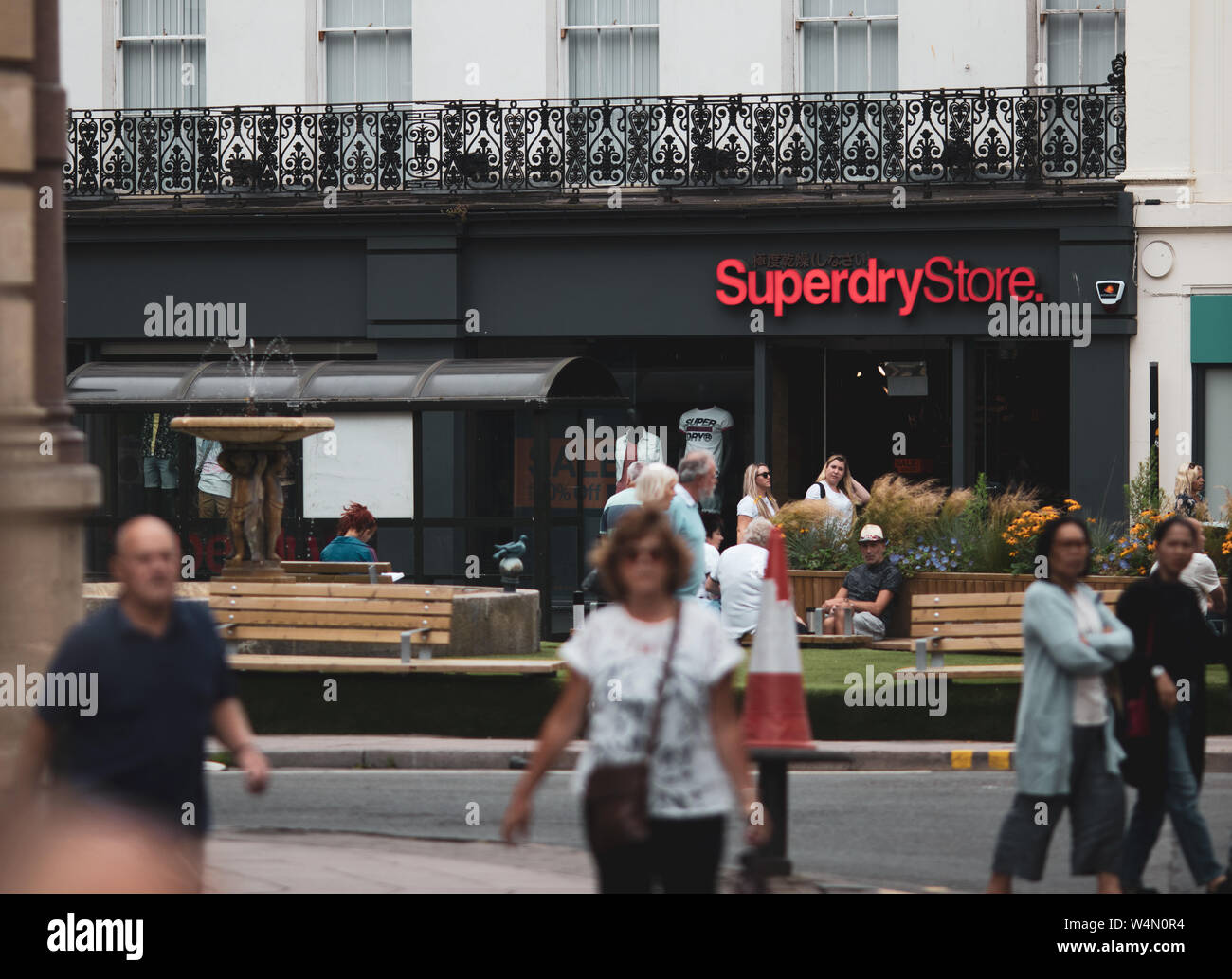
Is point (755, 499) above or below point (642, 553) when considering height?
below

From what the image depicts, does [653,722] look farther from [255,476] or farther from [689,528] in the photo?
[255,476]

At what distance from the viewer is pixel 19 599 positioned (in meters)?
6.37

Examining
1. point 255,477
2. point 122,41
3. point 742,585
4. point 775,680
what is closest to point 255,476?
point 255,477

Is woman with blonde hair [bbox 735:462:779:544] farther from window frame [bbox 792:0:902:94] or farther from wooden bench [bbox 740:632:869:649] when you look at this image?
window frame [bbox 792:0:902:94]

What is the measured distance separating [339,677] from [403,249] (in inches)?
408

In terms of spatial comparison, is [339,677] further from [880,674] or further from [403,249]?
[403,249]

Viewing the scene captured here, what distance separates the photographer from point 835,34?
23.1 meters

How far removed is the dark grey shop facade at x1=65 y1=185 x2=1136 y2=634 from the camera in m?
21.7

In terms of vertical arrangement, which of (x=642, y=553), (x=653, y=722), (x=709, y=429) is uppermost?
(x=709, y=429)

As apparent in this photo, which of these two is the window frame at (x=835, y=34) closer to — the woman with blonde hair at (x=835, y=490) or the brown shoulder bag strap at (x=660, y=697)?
the woman with blonde hair at (x=835, y=490)

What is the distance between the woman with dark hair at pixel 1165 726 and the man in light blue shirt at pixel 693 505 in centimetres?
334

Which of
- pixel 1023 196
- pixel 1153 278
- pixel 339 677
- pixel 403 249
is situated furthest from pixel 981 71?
pixel 339 677

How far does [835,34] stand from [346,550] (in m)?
10.1
